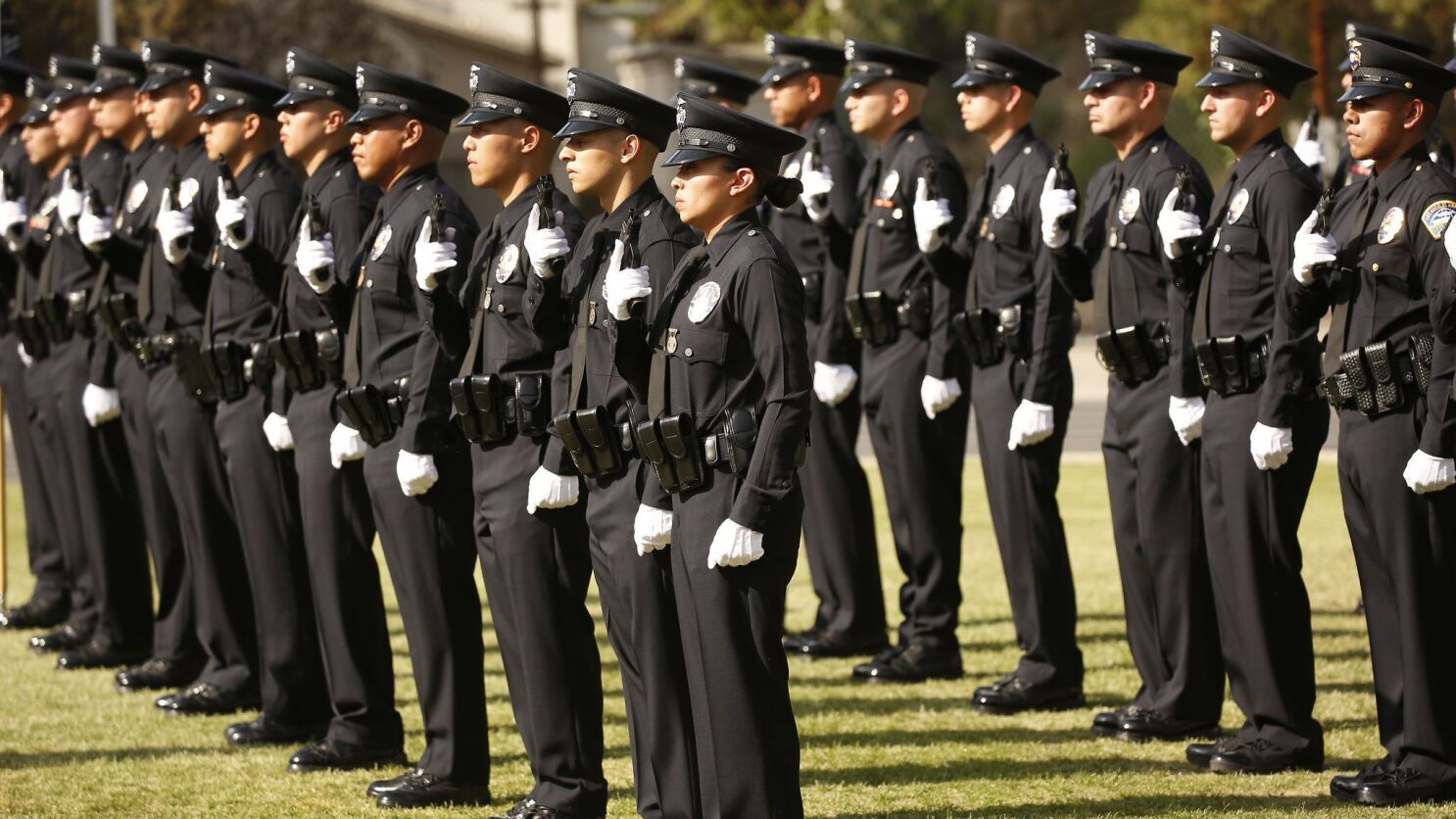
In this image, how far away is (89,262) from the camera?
907 cm

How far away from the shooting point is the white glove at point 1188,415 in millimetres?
6785

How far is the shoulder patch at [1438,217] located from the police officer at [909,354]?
253 centimetres

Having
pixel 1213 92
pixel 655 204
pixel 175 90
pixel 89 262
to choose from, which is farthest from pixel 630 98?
pixel 89 262

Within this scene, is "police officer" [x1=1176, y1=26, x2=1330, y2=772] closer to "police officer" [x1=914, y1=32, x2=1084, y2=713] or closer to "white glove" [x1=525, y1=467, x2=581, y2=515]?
"police officer" [x1=914, y1=32, x2=1084, y2=713]

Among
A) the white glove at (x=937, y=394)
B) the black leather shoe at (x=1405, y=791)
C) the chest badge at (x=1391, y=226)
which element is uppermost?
the chest badge at (x=1391, y=226)

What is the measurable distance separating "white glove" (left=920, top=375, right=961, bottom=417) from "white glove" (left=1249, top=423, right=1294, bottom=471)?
2.07 meters

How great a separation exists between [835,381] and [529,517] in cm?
302

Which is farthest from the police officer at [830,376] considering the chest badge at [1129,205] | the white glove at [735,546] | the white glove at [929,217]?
the white glove at [735,546]

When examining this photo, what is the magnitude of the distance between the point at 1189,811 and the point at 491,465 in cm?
239

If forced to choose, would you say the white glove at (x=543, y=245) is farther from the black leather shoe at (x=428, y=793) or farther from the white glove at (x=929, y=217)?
the white glove at (x=929, y=217)

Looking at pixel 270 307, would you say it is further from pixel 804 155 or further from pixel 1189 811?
pixel 1189 811

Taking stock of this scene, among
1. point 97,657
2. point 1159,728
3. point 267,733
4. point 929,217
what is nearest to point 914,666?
point 1159,728

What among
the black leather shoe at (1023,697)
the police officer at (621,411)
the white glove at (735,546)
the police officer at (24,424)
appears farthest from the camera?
the police officer at (24,424)

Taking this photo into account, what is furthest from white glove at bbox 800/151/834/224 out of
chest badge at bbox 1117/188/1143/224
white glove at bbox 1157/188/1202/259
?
white glove at bbox 1157/188/1202/259
